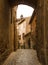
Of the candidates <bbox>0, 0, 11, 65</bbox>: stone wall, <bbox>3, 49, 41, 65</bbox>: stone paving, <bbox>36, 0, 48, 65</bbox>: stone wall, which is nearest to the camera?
<bbox>36, 0, 48, 65</bbox>: stone wall

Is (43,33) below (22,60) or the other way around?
the other way around

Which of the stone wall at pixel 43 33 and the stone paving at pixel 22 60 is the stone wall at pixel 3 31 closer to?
the stone paving at pixel 22 60

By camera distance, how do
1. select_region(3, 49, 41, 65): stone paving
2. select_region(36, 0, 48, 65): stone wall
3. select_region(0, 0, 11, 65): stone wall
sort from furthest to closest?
select_region(3, 49, 41, 65): stone paving < select_region(0, 0, 11, 65): stone wall < select_region(36, 0, 48, 65): stone wall

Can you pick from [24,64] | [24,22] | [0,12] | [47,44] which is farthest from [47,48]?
[24,22]

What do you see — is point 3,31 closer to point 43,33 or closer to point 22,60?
point 22,60

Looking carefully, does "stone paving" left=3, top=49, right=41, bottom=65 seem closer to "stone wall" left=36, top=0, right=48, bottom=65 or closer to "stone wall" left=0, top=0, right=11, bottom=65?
"stone wall" left=0, top=0, right=11, bottom=65

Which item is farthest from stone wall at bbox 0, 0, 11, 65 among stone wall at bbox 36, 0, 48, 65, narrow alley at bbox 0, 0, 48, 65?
stone wall at bbox 36, 0, 48, 65

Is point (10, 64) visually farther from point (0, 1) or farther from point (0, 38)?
point (0, 1)

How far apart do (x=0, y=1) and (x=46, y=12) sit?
6.21 feet

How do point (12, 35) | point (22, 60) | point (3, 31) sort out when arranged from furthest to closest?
1. point (12, 35)
2. point (22, 60)
3. point (3, 31)

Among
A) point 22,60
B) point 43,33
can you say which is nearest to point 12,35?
point 22,60

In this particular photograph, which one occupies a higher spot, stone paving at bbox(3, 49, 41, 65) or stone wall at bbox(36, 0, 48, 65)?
stone wall at bbox(36, 0, 48, 65)

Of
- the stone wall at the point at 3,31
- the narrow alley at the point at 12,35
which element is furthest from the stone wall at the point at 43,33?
the stone wall at the point at 3,31

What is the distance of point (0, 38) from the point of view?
6.88 meters
